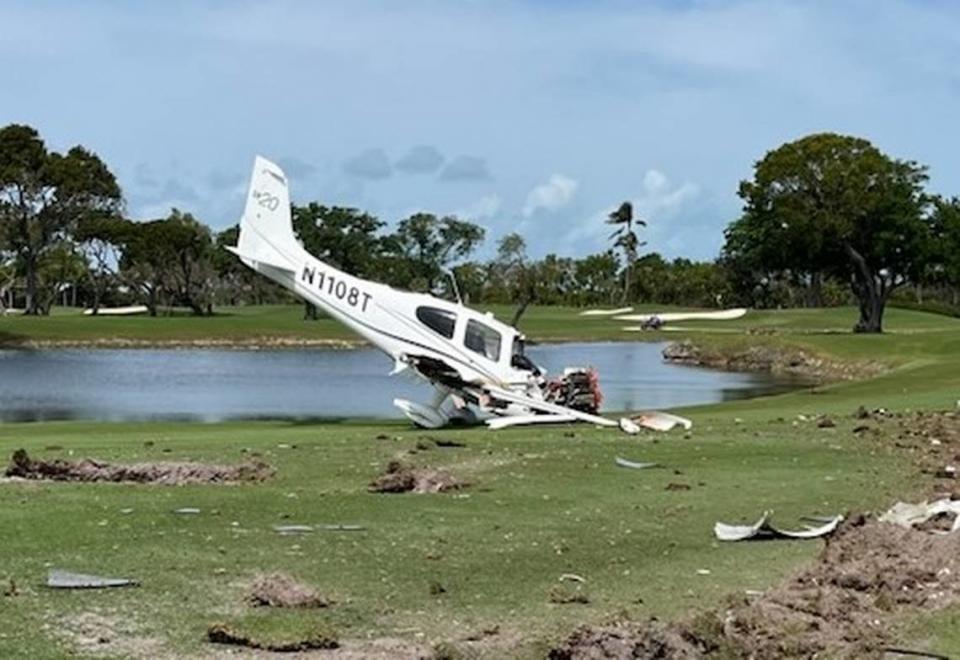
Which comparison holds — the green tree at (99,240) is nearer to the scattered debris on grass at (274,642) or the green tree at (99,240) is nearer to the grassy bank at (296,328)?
the grassy bank at (296,328)

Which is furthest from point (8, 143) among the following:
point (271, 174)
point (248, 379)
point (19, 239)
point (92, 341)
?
point (271, 174)

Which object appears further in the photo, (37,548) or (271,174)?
(271,174)

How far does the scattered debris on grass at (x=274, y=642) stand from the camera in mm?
8586

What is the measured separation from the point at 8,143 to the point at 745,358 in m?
56.8

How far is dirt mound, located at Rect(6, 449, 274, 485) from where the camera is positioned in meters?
16.4

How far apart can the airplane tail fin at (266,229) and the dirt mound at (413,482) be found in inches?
605

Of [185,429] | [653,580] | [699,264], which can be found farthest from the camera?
[699,264]

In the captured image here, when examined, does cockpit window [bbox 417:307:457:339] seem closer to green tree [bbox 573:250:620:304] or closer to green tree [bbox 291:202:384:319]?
green tree [bbox 291:202:384:319]

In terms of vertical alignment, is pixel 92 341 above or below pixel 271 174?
below

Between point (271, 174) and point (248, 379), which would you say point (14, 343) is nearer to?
point (248, 379)

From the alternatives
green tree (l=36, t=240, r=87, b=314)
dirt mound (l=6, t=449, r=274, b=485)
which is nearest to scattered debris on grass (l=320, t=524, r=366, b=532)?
dirt mound (l=6, t=449, r=274, b=485)

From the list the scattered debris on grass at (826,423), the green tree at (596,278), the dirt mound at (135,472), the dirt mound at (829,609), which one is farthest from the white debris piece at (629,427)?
the green tree at (596,278)

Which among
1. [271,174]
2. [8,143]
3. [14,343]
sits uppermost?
[8,143]

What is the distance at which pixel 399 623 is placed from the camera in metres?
9.37
